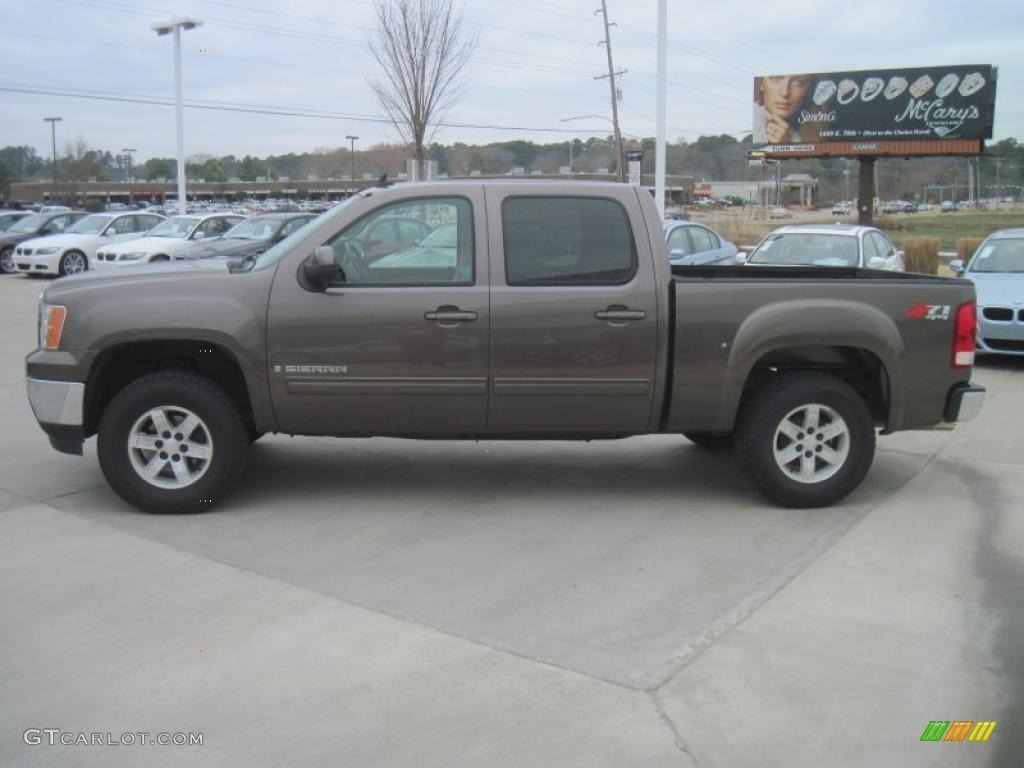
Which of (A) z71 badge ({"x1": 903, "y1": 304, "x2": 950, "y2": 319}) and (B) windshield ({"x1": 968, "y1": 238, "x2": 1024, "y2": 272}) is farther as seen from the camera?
(B) windshield ({"x1": 968, "y1": 238, "x2": 1024, "y2": 272})

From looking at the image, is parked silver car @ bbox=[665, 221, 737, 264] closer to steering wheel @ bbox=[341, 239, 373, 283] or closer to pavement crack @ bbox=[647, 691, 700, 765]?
steering wheel @ bbox=[341, 239, 373, 283]

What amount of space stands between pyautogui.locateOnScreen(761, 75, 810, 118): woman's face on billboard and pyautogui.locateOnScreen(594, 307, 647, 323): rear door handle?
31.8 m

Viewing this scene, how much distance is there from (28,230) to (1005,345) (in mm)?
24942

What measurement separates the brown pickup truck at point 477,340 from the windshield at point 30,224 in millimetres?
24249

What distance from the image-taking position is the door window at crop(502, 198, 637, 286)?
5.92m

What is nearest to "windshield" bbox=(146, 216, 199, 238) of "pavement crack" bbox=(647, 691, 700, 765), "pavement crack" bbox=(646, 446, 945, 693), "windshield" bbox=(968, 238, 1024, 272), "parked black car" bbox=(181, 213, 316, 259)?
"parked black car" bbox=(181, 213, 316, 259)

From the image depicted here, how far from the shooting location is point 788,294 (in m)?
5.96

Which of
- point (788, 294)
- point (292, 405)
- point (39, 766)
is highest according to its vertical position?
point (788, 294)

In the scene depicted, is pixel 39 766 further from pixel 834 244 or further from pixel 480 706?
pixel 834 244

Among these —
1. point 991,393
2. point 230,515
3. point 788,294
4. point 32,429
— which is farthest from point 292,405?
point 991,393

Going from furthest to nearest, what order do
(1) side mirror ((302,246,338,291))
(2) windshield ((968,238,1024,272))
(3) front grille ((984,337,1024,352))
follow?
(2) windshield ((968,238,1024,272)), (3) front grille ((984,337,1024,352)), (1) side mirror ((302,246,338,291))

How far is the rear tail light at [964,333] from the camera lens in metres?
6.09

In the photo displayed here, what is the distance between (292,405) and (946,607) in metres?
3.64

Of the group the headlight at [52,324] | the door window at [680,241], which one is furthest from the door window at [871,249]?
the headlight at [52,324]
